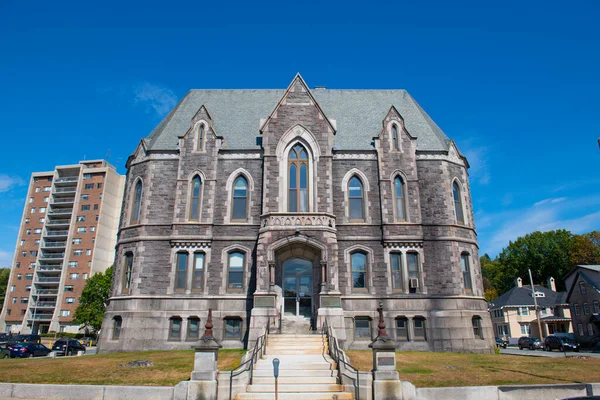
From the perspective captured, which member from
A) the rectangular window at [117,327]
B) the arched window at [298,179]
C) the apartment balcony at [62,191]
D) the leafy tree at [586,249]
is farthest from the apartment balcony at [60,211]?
the leafy tree at [586,249]

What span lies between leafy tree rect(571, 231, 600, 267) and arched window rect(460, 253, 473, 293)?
208ft

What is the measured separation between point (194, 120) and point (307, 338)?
15310 mm

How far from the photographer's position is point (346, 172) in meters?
27.4

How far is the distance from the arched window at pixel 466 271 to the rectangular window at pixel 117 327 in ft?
64.6

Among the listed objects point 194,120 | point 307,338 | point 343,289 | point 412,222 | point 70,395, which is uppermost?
point 194,120

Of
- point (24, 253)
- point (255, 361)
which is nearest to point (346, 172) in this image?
point (255, 361)

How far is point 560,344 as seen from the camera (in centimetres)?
3797

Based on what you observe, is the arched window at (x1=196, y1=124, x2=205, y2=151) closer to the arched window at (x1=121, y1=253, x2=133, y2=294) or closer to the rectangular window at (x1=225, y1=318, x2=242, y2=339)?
the arched window at (x1=121, y1=253, x2=133, y2=294)

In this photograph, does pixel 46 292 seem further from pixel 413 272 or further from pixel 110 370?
pixel 413 272

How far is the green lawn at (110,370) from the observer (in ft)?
49.0

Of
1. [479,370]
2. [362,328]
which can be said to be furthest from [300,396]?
[362,328]

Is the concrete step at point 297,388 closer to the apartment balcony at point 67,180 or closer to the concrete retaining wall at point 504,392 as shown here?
the concrete retaining wall at point 504,392

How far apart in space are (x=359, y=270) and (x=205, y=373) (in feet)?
44.2

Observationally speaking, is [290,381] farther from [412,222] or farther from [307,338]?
[412,222]
